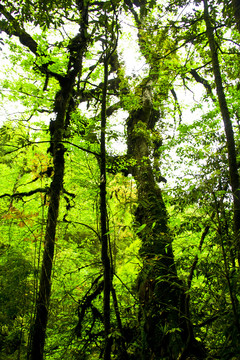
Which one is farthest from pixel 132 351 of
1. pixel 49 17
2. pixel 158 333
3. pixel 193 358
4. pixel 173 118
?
pixel 173 118

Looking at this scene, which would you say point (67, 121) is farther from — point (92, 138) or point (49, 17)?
point (92, 138)

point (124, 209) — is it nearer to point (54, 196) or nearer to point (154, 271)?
point (154, 271)

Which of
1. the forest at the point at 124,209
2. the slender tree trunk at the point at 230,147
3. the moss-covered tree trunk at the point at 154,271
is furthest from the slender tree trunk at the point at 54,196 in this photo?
the slender tree trunk at the point at 230,147

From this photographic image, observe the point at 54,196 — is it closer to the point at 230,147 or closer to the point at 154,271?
the point at 154,271

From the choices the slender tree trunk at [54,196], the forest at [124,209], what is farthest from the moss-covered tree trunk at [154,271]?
the slender tree trunk at [54,196]

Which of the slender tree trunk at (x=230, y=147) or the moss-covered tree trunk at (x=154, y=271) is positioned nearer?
the moss-covered tree trunk at (x=154, y=271)

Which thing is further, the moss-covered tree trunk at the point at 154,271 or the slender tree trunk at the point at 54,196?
the slender tree trunk at the point at 54,196

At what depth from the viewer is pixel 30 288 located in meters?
4.82

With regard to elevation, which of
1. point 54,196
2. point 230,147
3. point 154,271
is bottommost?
point 154,271

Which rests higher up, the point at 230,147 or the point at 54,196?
the point at 230,147

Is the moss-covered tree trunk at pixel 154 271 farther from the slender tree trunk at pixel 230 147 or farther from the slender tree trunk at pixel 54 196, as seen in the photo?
the slender tree trunk at pixel 54 196

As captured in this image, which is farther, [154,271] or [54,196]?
[54,196]

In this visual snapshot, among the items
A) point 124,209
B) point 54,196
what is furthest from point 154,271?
point 54,196

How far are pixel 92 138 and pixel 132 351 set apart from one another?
118 inches
